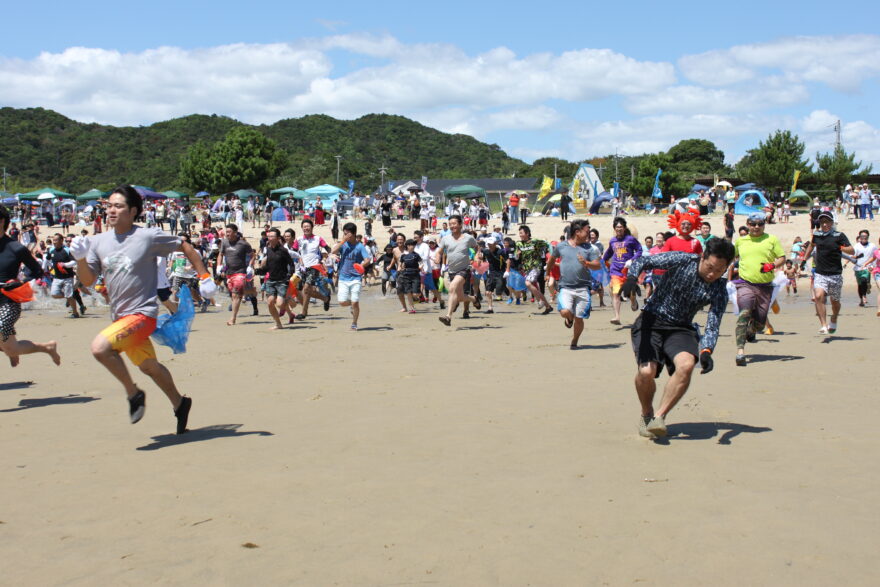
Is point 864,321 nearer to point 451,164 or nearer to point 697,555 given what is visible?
point 697,555

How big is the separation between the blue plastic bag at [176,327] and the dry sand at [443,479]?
0.71 metres

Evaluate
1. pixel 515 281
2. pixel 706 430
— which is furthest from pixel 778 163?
pixel 706 430

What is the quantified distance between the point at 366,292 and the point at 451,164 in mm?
115154

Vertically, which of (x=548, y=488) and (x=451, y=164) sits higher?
(x=451, y=164)

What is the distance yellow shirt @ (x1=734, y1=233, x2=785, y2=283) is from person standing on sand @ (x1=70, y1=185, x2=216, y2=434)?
6658mm

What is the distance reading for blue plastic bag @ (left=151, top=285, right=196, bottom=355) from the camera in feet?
20.0

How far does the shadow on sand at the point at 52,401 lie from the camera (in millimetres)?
7423

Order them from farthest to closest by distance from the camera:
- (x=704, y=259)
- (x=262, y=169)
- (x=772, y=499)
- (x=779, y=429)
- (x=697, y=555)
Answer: (x=262, y=169) < (x=779, y=429) < (x=704, y=259) < (x=772, y=499) < (x=697, y=555)

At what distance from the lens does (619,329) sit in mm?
13055

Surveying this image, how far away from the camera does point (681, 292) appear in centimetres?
581

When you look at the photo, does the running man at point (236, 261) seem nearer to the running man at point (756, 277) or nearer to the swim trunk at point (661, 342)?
the running man at point (756, 277)

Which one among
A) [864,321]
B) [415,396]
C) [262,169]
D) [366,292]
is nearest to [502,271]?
[366,292]

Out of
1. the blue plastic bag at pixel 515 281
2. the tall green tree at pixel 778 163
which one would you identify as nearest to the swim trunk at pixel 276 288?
the blue plastic bag at pixel 515 281

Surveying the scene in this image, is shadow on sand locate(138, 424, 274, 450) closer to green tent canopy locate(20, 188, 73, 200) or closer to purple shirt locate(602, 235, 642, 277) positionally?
purple shirt locate(602, 235, 642, 277)
